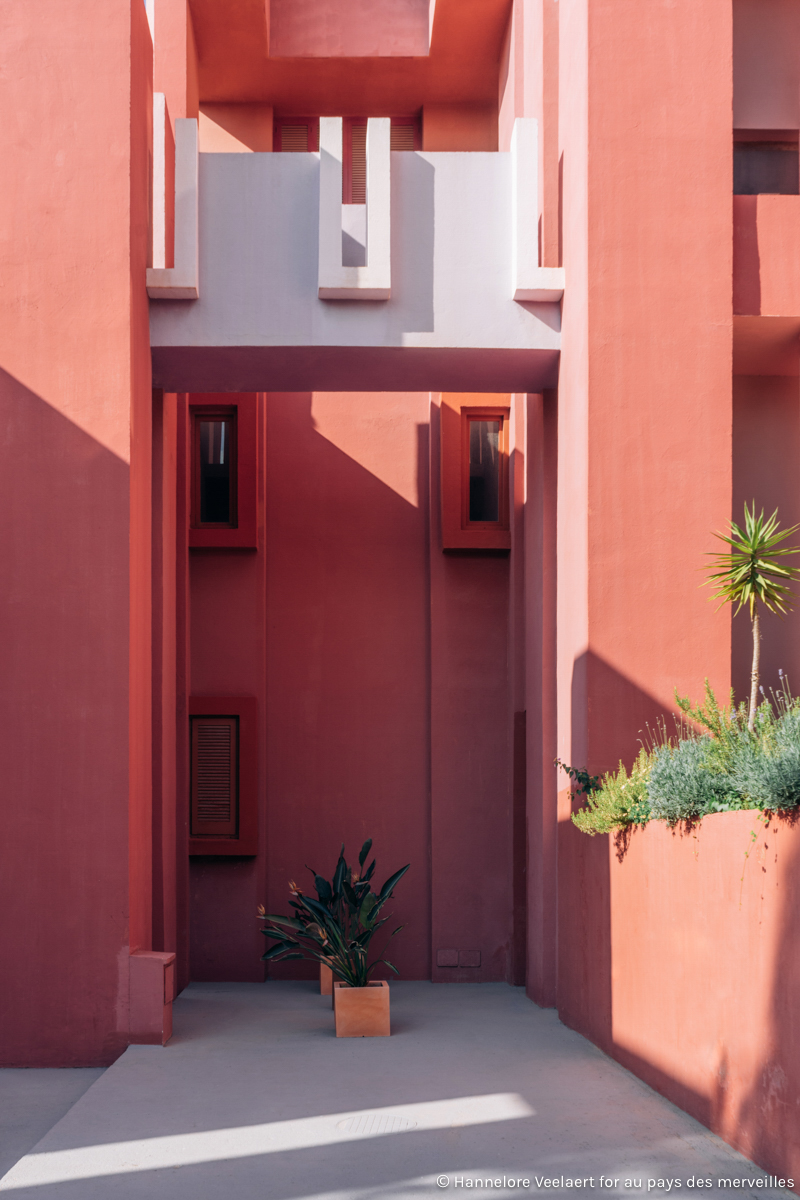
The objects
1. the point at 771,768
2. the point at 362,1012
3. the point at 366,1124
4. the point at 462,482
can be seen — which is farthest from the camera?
the point at 462,482

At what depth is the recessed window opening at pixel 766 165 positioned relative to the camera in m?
10.1

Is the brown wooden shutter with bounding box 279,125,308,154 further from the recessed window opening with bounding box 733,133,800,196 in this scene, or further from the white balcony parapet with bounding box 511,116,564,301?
the recessed window opening with bounding box 733,133,800,196

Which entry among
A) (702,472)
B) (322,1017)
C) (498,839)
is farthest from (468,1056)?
(702,472)

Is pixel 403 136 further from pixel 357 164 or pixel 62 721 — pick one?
pixel 62 721

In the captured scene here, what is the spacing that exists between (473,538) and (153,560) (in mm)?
3454

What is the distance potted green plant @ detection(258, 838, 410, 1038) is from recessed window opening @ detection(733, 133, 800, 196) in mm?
6615

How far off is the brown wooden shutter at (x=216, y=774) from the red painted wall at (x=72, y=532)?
2.46 m

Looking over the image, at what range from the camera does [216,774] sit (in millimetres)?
11586

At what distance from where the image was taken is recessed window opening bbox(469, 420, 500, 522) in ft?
39.0

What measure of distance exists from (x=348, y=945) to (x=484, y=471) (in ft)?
16.8

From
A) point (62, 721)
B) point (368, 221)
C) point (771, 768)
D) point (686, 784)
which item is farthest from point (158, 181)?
point (771, 768)

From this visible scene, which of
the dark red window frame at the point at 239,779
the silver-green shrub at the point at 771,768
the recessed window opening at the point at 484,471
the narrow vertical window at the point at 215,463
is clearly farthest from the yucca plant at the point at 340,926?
the silver-green shrub at the point at 771,768

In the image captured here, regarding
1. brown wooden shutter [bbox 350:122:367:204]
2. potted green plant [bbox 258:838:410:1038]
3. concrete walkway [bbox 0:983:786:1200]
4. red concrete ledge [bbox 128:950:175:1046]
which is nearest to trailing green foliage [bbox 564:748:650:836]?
concrete walkway [bbox 0:983:786:1200]

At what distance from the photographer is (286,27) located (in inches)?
471
